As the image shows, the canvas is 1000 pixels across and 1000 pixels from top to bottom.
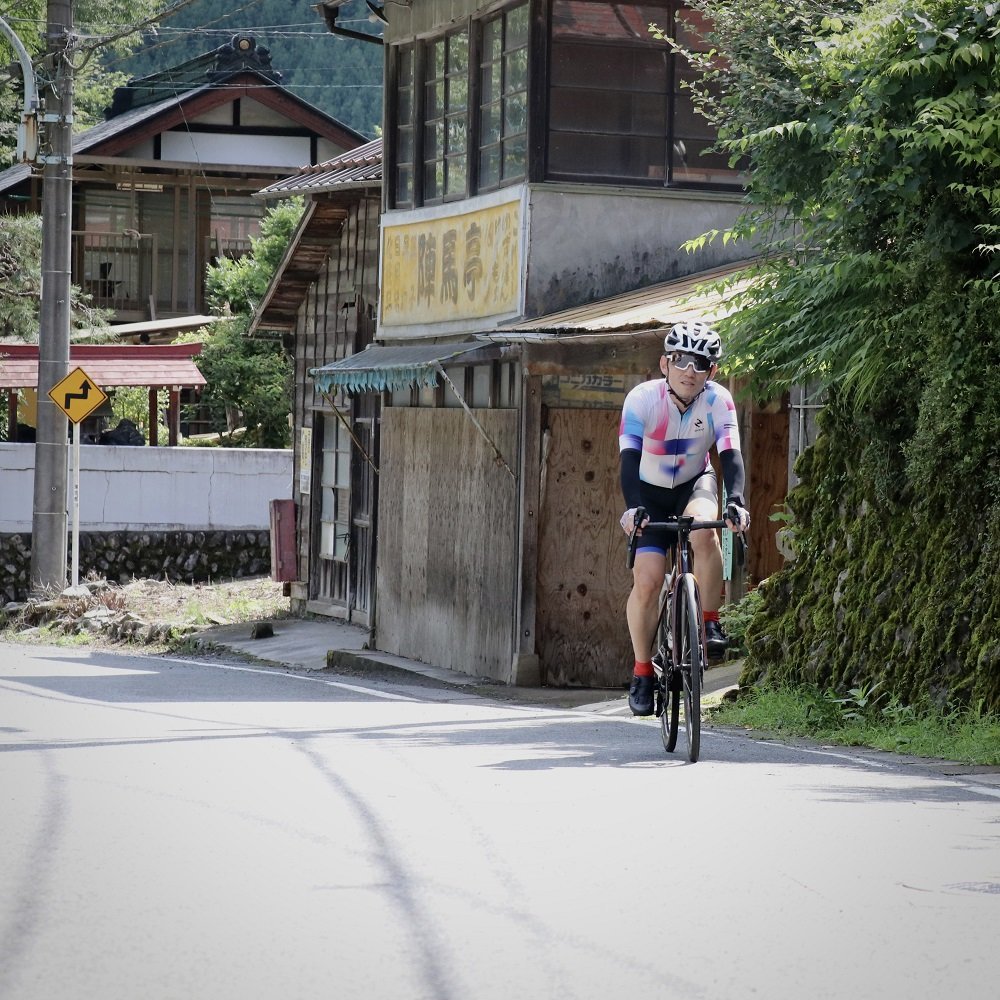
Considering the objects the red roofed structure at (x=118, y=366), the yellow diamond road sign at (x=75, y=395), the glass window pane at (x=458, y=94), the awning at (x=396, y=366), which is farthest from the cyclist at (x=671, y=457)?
the red roofed structure at (x=118, y=366)

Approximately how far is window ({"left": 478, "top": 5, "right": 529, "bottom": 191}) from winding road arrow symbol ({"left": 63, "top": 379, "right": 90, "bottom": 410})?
7.79 meters

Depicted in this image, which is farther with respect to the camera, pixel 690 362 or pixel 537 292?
pixel 537 292

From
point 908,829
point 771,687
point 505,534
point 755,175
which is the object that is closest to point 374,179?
point 505,534

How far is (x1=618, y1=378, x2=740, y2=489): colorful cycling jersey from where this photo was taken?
8523 millimetres

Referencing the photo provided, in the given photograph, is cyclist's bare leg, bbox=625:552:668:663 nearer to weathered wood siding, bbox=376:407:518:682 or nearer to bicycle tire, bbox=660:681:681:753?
bicycle tire, bbox=660:681:681:753

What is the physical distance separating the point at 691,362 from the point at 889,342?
197 centimetres

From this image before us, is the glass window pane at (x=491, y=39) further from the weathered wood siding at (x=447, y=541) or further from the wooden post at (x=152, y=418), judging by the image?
the wooden post at (x=152, y=418)

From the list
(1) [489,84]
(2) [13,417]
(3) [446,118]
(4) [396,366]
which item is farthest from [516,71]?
(2) [13,417]

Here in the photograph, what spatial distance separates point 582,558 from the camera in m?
15.4

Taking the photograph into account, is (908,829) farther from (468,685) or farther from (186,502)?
(186,502)

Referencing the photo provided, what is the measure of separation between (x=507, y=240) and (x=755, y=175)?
4902 millimetres

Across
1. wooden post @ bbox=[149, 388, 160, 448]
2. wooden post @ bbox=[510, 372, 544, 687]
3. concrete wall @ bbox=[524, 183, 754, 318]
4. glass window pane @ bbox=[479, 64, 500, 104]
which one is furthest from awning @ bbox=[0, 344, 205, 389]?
wooden post @ bbox=[510, 372, 544, 687]

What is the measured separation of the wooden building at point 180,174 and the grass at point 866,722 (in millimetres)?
31773

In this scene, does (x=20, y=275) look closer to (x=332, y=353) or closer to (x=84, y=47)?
(x=84, y=47)
